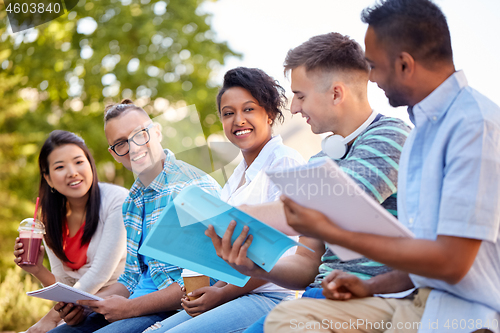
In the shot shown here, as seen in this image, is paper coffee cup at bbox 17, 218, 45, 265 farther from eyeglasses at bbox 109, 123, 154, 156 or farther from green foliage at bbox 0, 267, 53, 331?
green foliage at bbox 0, 267, 53, 331

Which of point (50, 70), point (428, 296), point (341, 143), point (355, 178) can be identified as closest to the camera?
point (428, 296)

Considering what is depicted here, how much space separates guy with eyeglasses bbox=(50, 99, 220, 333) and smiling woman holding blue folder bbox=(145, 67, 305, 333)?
0.69 ft

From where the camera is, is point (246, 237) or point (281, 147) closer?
point (246, 237)

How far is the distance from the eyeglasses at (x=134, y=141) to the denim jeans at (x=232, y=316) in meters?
1.35

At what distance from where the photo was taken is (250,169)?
247 cm

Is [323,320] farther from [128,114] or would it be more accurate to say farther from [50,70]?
[50,70]

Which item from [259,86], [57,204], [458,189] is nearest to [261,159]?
[259,86]

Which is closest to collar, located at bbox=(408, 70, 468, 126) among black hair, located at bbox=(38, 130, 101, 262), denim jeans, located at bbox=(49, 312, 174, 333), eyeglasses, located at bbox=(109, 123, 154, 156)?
denim jeans, located at bbox=(49, 312, 174, 333)

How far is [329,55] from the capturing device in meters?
2.00

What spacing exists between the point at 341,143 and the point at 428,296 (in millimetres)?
706

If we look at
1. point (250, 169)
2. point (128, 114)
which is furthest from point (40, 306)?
point (250, 169)

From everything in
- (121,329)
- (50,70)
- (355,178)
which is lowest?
(121,329)

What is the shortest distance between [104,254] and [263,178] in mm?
1556

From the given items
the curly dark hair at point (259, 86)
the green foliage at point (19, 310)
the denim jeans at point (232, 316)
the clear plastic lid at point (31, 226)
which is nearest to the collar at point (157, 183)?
the curly dark hair at point (259, 86)
